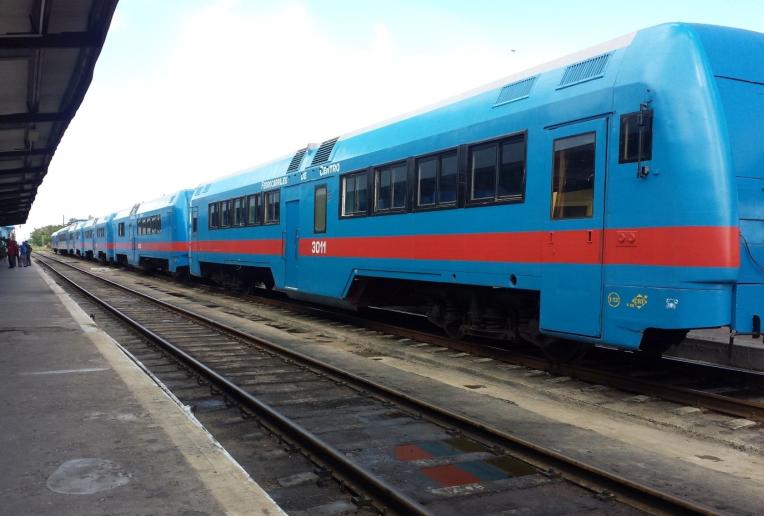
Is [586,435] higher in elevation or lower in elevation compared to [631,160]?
lower

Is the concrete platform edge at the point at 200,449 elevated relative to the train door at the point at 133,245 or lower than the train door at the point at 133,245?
lower

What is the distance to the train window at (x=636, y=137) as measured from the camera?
5879mm

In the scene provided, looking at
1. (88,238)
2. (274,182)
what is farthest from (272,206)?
(88,238)

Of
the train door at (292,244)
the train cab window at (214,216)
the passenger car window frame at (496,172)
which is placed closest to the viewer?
the passenger car window frame at (496,172)

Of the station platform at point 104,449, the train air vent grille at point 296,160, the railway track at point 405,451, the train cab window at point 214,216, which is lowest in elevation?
the railway track at point 405,451

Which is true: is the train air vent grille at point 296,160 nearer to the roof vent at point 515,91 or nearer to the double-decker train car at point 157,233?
the roof vent at point 515,91

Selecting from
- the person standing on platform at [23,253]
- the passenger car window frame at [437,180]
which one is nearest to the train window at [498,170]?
the passenger car window frame at [437,180]

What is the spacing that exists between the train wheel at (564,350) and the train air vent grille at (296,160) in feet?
24.6

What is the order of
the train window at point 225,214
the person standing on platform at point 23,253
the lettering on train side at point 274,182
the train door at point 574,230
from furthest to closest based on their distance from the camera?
the person standing on platform at point 23,253 < the train window at point 225,214 < the lettering on train side at point 274,182 < the train door at point 574,230

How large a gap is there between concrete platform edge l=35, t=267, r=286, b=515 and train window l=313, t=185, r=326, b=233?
523 centimetres

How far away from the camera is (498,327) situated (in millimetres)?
8578

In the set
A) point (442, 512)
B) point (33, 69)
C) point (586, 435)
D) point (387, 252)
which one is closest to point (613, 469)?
point (586, 435)

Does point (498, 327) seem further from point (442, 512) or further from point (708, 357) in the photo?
point (442, 512)

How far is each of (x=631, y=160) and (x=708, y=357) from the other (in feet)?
8.08
